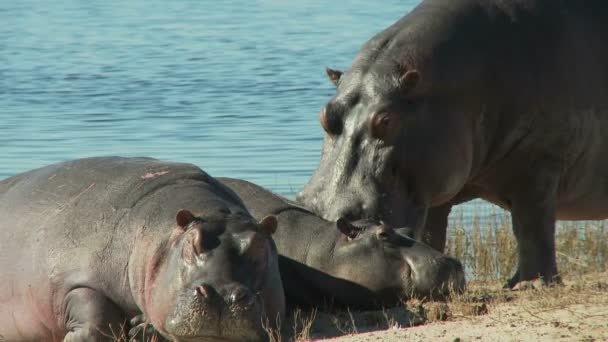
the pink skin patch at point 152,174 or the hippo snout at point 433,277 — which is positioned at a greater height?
the pink skin patch at point 152,174

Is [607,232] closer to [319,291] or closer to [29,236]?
[319,291]

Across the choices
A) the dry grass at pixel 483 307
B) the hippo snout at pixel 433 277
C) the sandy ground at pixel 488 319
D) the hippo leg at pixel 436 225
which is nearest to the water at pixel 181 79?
the dry grass at pixel 483 307

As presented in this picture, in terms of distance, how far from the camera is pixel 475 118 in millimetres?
8148

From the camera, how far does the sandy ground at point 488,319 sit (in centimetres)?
601

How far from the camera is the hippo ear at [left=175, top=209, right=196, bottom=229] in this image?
621 centimetres

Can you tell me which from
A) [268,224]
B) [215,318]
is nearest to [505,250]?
[268,224]

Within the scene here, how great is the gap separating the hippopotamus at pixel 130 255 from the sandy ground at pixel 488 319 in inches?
24.4

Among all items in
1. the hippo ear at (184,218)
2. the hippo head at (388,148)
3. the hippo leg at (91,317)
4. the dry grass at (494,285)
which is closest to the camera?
the hippo ear at (184,218)

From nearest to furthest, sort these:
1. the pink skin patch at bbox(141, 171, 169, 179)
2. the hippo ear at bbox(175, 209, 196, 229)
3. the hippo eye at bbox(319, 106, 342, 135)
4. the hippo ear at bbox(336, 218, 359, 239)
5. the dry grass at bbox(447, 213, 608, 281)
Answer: the hippo ear at bbox(175, 209, 196, 229) → the pink skin patch at bbox(141, 171, 169, 179) → the hippo ear at bbox(336, 218, 359, 239) → the hippo eye at bbox(319, 106, 342, 135) → the dry grass at bbox(447, 213, 608, 281)

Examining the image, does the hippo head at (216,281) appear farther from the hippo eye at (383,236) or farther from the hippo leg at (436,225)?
the hippo leg at (436,225)

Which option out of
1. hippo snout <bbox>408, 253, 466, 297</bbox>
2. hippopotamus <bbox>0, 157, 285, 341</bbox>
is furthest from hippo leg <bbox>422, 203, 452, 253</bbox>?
hippopotamus <bbox>0, 157, 285, 341</bbox>

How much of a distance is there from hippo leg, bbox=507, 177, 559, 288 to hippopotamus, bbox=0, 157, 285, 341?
77.5 inches

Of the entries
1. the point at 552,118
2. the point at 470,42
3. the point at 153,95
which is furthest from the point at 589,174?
the point at 153,95

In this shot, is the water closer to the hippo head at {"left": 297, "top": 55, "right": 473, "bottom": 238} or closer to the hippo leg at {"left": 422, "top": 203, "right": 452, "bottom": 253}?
the hippo leg at {"left": 422, "top": 203, "right": 452, "bottom": 253}
